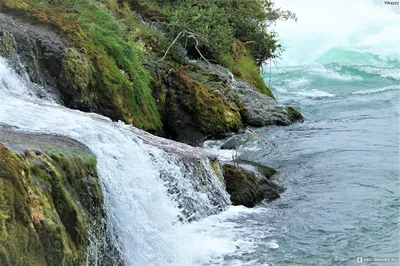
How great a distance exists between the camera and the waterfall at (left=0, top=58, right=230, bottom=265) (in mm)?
5469

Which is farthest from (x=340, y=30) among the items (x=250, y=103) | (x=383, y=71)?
(x=250, y=103)

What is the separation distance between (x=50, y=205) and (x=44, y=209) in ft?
0.50

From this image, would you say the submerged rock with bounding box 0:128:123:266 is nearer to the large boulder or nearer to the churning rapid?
the churning rapid

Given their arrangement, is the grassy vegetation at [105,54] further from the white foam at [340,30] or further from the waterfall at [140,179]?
the white foam at [340,30]

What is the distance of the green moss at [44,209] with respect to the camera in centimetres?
367

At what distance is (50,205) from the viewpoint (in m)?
4.18

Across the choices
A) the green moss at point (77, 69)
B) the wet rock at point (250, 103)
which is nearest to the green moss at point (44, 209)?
the green moss at point (77, 69)

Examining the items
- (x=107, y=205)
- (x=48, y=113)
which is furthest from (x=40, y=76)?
(x=107, y=205)

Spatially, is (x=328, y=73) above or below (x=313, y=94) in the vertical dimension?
above

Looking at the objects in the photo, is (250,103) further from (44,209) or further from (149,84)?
(44,209)

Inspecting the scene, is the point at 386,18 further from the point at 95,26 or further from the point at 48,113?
the point at 48,113

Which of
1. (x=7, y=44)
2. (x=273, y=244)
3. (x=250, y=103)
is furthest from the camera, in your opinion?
(x=250, y=103)

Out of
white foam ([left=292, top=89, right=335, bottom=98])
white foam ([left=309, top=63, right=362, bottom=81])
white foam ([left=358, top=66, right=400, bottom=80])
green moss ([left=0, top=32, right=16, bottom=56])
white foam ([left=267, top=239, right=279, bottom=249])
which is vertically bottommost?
white foam ([left=292, top=89, right=335, bottom=98])

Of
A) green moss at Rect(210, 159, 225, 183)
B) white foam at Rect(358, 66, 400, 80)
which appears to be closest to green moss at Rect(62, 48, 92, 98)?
green moss at Rect(210, 159, 225, 183)
